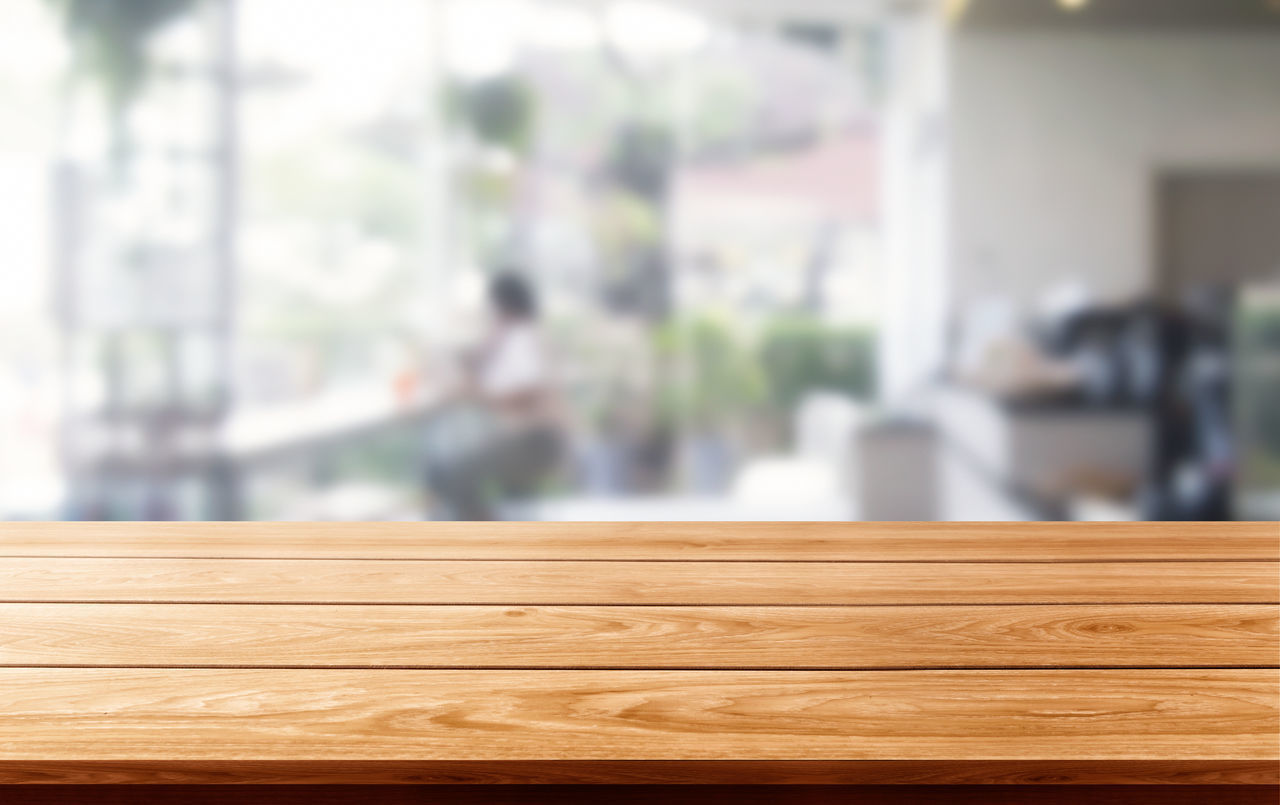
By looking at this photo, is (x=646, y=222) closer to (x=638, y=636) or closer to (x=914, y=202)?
(x=914, y=202)

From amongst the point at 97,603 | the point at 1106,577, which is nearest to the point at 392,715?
the point at 97,603

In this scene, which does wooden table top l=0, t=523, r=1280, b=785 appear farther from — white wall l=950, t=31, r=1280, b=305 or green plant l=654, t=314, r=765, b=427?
white wall l=950, t=31, r=1280, b=305

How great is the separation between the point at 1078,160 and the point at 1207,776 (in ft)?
5.04

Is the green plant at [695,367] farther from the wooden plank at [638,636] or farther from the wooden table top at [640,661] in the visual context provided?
the wooden plank at [638,636]

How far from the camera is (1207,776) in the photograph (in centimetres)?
72

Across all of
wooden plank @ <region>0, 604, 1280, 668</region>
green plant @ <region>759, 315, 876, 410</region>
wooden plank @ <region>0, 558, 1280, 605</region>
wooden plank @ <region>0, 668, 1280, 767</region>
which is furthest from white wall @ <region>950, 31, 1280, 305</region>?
wooden plank @ <region>0, 668, 1280, 767</region>

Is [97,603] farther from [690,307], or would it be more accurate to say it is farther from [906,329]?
[906,329]

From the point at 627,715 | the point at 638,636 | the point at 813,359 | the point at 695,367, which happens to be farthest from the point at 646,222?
the point at 627,715

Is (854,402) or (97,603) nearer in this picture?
(97,603)

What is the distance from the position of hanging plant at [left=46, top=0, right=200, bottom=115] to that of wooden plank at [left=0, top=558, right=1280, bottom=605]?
45.0 inches

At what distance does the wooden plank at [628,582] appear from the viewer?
42.0 inches

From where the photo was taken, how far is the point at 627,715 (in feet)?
2.51
